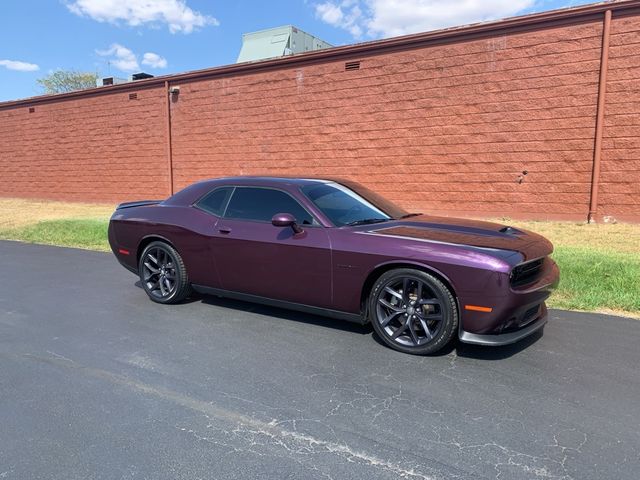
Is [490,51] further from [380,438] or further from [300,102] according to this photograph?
[380,438]


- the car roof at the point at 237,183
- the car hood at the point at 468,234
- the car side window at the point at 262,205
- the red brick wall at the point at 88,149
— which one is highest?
the red brick wall at the point at 88,149

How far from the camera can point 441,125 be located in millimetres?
11969

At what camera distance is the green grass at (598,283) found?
18.2 ft

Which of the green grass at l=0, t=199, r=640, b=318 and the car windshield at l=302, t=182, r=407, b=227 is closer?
the car windshield at l=302, t=182, r=407, b=227

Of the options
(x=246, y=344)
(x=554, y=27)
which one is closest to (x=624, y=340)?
(x=246, y=344)

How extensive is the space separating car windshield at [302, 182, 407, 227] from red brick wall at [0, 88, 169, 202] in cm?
1337

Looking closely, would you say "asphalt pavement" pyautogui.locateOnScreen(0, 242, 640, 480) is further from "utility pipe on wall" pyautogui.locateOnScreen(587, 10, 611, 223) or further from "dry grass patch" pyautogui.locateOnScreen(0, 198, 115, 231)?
"dry grass patch" pyautogui.locateOnScreen(0, 198, 115, 231)

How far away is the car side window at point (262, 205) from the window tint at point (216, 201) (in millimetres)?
100

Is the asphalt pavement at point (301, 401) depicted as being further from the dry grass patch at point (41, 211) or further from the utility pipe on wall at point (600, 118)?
the dry grass patch at point (41, 211)

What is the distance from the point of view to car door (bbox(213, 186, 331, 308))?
459 cm

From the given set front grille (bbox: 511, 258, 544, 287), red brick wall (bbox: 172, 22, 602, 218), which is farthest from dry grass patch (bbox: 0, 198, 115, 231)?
front grille (bbox: 511, 258, 544, 287)

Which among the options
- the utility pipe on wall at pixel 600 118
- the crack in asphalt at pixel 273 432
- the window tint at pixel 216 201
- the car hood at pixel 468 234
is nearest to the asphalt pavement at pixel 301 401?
the crack in asphalt at pixel 273 432

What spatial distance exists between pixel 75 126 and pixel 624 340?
806 inches

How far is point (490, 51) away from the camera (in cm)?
1121
